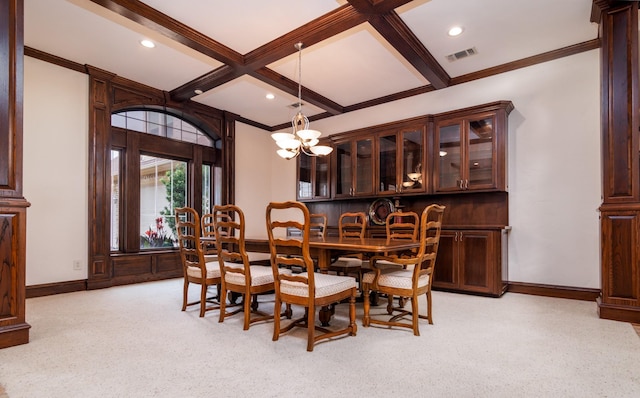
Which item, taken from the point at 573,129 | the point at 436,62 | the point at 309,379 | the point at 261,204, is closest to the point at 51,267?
the point at 261,204

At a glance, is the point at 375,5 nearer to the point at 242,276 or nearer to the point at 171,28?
the point at 171,28

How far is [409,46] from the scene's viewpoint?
11.7ft

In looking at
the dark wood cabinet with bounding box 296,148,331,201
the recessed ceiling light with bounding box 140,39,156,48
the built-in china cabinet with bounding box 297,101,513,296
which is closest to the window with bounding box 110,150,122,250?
the recessed ceiling light with bounding box 140,39,156,48

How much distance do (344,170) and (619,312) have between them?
3.63m

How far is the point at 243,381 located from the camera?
1803 millimetres

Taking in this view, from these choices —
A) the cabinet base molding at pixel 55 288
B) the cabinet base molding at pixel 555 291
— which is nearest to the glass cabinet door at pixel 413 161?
the cabinet base molding at pixel 555 291

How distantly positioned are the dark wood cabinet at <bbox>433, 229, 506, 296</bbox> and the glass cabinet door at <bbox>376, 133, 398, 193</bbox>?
1.07m

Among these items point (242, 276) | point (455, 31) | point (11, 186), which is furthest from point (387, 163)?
point (11, 186)

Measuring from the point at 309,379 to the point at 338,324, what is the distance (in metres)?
0.96

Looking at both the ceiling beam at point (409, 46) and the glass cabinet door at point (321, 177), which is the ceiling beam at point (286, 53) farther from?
the glass cabinet door at point (321, 177)

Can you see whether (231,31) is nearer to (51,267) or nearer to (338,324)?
(338,324)

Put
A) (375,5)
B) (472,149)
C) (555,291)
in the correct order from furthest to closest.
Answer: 1. (472,149)
2. (555,291)
3. (375,5)

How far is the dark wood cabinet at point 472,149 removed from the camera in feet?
13.0

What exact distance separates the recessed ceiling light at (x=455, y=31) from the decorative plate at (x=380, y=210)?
231cm
